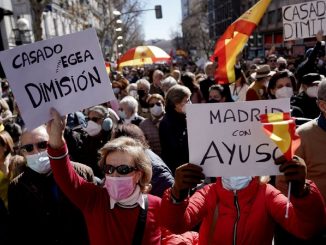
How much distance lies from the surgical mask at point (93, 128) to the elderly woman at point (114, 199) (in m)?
1.89

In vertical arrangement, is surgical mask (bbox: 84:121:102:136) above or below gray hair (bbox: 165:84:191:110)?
below

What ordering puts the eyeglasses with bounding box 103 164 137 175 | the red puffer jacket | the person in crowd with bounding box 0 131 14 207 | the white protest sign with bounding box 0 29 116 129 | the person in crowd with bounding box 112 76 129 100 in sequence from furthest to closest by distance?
the person in crowd with bounding box 112 76 129 100
the person in crowd with bounding box 0 131 14 207
the eyeglasses with bounding box 103 164 137 175
the white protest sign with bounding box 0 29 116 129
the red puffer jacket

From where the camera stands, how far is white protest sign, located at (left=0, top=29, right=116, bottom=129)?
222 centimetres

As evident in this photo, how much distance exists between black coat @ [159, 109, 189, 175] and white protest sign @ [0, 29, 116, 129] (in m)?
2.02

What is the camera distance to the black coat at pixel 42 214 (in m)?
2.59

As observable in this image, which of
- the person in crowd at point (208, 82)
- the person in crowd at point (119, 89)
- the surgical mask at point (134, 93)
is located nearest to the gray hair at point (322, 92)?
the person in crowd at point (208, 82)

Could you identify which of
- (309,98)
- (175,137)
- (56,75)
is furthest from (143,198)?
(309,98)

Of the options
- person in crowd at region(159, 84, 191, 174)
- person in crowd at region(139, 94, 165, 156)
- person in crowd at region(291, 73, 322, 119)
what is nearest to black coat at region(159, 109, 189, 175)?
person in crowd at region(159, 84, 191, 174)

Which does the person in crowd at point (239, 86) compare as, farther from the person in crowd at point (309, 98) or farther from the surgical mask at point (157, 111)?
the person in crowd at point (309, 98)

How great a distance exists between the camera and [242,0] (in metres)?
53.4

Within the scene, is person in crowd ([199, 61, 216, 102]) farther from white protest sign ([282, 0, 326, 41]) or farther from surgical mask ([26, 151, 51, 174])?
surgical mask ([26, 151, 51, 174])

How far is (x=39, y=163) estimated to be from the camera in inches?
104

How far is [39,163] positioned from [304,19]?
12.4 feet

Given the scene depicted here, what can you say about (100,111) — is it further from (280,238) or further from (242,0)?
(242,0)
